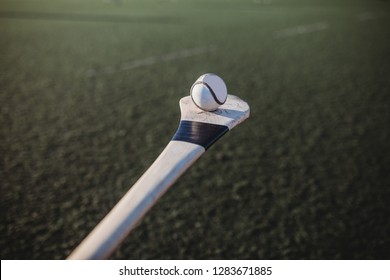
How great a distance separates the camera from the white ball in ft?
8.61

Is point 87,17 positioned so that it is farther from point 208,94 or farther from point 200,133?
point 200,133

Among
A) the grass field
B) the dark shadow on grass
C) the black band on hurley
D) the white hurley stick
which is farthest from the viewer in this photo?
the dark shadow on grass

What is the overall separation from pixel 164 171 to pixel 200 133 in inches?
17.5

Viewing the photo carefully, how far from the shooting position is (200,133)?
2434 millimetres

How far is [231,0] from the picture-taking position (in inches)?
430

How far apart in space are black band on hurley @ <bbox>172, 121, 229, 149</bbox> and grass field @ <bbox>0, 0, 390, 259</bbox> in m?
1.22

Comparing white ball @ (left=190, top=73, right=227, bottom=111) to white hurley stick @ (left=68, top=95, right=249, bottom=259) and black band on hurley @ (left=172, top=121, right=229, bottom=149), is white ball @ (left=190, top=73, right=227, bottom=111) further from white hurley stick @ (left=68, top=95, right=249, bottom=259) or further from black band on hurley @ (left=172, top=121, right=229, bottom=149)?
black band on hurley @ (left=172, top=121, right=229, bottom=149)

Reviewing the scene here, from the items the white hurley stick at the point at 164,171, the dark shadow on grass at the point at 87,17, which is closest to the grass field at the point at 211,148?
the dark shadow on grass at the point at 87,17

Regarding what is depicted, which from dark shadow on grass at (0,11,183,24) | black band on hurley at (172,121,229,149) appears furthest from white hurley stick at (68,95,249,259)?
dark shadow on grass at (0,11,183,24)

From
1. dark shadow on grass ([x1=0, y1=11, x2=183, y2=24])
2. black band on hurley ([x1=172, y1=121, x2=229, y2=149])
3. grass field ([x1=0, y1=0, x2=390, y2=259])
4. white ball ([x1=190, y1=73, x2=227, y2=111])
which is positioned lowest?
grass field ([x1=0, y1=0, x2=390, y2=259])

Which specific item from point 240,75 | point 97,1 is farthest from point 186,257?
point 97,1

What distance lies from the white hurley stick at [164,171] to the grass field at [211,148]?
1.21 meters

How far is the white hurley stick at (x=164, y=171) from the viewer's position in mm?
1724

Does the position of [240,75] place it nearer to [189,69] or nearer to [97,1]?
[189,69]
